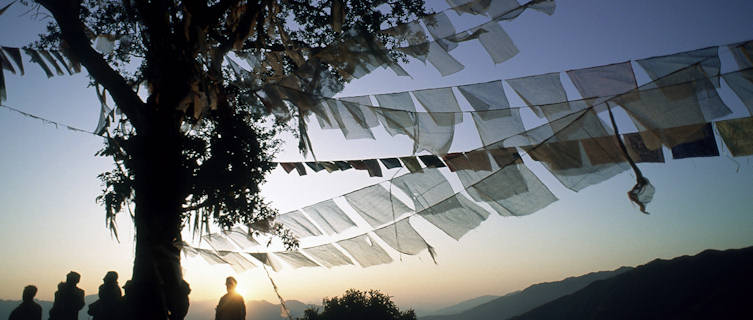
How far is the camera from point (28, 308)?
5758 mm

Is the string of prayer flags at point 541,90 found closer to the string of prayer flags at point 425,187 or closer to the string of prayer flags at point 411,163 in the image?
the string of prayer flags at point 425,187

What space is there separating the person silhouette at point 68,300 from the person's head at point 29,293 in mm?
356

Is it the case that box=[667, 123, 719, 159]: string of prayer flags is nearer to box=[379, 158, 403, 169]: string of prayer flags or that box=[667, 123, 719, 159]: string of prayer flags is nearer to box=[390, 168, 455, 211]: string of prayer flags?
box=[390, 168, 455, 211]: string of prayer flags

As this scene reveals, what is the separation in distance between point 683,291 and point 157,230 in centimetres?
9883

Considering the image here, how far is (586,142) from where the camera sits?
3713mm

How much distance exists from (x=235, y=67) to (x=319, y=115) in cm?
133

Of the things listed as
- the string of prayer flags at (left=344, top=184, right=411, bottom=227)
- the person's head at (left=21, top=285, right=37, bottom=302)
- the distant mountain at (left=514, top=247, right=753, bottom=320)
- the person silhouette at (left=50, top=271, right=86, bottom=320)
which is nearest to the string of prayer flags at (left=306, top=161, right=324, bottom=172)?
the string of prayer flags at (left=344, top=184, right=411, bottom=227)

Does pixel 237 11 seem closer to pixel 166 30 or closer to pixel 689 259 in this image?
pixel 166 30

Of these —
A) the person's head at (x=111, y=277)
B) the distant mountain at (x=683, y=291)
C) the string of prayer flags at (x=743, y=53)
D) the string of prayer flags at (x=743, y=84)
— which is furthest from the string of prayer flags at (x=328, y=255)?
the distant mountain at (x=683, y=291)

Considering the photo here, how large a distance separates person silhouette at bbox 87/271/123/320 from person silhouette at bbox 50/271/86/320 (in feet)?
0.79

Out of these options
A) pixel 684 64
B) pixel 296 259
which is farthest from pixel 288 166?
pixel 684 64

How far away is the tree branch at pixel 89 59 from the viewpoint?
16.0ft

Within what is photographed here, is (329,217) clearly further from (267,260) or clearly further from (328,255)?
(267,260)

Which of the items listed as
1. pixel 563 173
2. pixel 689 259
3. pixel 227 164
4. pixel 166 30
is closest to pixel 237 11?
pixel 166 30
